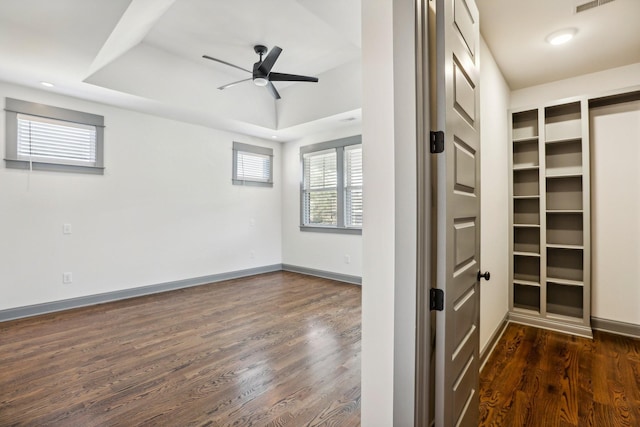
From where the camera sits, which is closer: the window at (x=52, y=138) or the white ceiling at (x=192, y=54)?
the white ceiling at (x=192, y=54)

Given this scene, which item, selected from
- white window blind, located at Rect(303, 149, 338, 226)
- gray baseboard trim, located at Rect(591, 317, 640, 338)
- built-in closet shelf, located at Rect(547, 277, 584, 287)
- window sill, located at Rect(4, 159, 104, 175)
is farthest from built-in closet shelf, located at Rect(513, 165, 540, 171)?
window sill, located at Rect(4, 159, 104, 175)

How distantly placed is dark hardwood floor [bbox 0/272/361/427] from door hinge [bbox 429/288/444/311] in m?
1.03

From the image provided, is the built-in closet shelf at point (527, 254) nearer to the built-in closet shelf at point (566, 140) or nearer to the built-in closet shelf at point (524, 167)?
the built-in closet shelf at point (524, 167)

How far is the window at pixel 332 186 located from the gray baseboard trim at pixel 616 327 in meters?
3.02

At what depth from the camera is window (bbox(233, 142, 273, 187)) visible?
5.56m

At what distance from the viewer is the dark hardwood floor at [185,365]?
1.83 meters

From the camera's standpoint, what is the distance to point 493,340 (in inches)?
107

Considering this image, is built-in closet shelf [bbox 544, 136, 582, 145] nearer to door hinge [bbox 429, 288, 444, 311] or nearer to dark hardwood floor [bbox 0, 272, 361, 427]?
dark hardwood floor [bbox 0, 272, 361, 427]

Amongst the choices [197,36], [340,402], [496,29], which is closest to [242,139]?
[197,36]

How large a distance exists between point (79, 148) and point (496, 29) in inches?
186

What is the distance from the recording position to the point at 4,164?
11.1 feet

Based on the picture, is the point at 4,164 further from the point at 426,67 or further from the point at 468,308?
the point at 468,308

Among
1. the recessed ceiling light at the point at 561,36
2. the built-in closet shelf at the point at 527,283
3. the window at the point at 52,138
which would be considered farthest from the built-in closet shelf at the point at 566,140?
the window at the point at 52,138

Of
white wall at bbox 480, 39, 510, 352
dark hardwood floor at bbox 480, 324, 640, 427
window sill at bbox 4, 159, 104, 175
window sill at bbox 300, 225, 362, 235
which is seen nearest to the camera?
dark hardwood floor at bbox 480, 324, 640, 427
